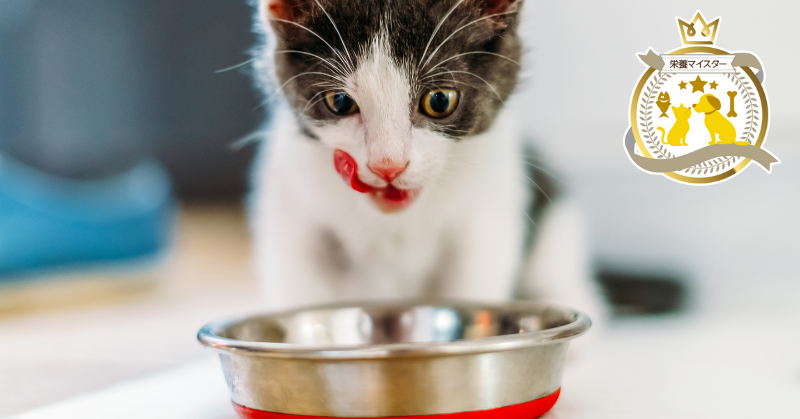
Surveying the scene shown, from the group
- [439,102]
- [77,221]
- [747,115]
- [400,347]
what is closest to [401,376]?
[400,347]

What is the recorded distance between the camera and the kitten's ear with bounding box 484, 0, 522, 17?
0.91m

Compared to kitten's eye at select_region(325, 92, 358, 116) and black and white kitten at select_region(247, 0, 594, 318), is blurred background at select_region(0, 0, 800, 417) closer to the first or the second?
black and white kitten at select_region(247, 0, 594, 318)

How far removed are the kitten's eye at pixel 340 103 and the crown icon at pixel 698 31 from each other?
0.60 meters

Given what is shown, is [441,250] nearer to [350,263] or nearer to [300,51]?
[350,263]

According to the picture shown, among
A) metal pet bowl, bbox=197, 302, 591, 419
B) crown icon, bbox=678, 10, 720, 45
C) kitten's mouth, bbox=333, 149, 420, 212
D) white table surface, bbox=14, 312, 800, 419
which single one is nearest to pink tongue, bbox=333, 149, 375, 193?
kitten's mouth, bbox=333, 149, 420, 212

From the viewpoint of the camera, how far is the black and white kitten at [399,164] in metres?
0.86

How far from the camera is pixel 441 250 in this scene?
3.77ft

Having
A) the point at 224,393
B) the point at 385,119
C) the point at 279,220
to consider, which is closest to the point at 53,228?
the point at 279,220

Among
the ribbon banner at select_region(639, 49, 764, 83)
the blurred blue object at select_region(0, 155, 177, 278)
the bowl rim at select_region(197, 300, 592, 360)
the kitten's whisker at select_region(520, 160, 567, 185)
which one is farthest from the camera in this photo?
the blurred blue object at select_region(0, 155, 177, 278)

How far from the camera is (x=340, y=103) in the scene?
89cm

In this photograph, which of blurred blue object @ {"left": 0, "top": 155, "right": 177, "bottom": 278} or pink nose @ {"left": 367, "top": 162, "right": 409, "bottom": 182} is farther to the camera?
blurred blue object @ {"left": 0, "top": 155, "right": 177, "bottom": 278}

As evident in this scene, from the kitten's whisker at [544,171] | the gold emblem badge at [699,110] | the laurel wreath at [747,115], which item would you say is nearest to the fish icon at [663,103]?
the gold emblem badge at [699,110]

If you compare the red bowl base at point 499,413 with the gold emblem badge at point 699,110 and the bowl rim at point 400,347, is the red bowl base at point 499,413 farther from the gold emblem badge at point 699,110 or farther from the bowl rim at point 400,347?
the gold emblem badge at point 699,110

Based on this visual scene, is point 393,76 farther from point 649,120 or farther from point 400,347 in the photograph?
point 649,120
